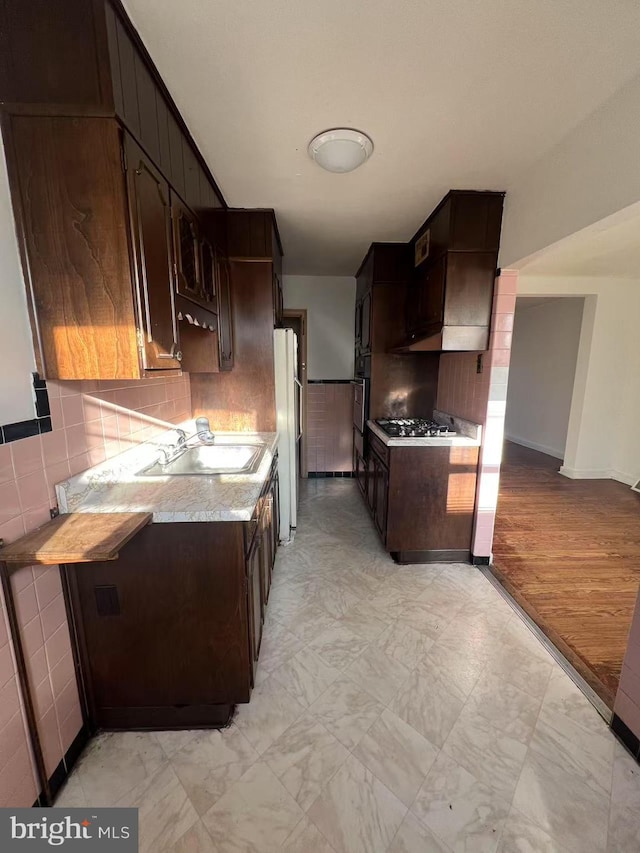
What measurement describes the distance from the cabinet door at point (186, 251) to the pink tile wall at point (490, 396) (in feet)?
5.89

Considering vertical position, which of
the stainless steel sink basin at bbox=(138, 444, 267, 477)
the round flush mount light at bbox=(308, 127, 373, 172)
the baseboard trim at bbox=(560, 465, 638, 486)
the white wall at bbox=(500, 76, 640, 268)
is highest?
the round flush mount light at bbox=(308, 127, 373, 172)

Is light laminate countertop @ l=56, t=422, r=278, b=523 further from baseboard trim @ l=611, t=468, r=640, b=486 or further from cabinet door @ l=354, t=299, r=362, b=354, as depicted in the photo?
baseboard trim @ l=611, t=468, r=640, b=486

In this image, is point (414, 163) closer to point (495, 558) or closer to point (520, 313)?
point (495, 558)

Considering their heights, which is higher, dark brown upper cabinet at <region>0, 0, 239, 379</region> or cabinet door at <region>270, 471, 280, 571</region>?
dark brown upper cabinet at <region>0, 0, 239, 379</region>

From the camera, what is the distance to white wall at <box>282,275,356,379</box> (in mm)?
4031

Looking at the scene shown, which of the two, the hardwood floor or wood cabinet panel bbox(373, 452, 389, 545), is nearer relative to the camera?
the hardwood floor

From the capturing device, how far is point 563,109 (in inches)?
53.1

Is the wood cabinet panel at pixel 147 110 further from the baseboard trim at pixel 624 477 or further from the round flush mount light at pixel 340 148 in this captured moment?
the baseboard trim at pixel 624 477

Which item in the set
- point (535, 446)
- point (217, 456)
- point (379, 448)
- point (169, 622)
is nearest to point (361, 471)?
point (379, 448)

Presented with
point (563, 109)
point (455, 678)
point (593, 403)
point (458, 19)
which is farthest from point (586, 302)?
point (455, 678)

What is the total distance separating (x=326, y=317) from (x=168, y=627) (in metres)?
3.60

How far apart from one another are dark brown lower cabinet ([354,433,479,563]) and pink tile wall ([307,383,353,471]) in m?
1.69

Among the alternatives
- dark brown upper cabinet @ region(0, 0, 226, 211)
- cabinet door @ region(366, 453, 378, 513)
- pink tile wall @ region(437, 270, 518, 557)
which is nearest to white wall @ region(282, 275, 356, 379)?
cabinet door @ region(366, 453, 378, 513)

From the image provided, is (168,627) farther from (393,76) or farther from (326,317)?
(326,317)
